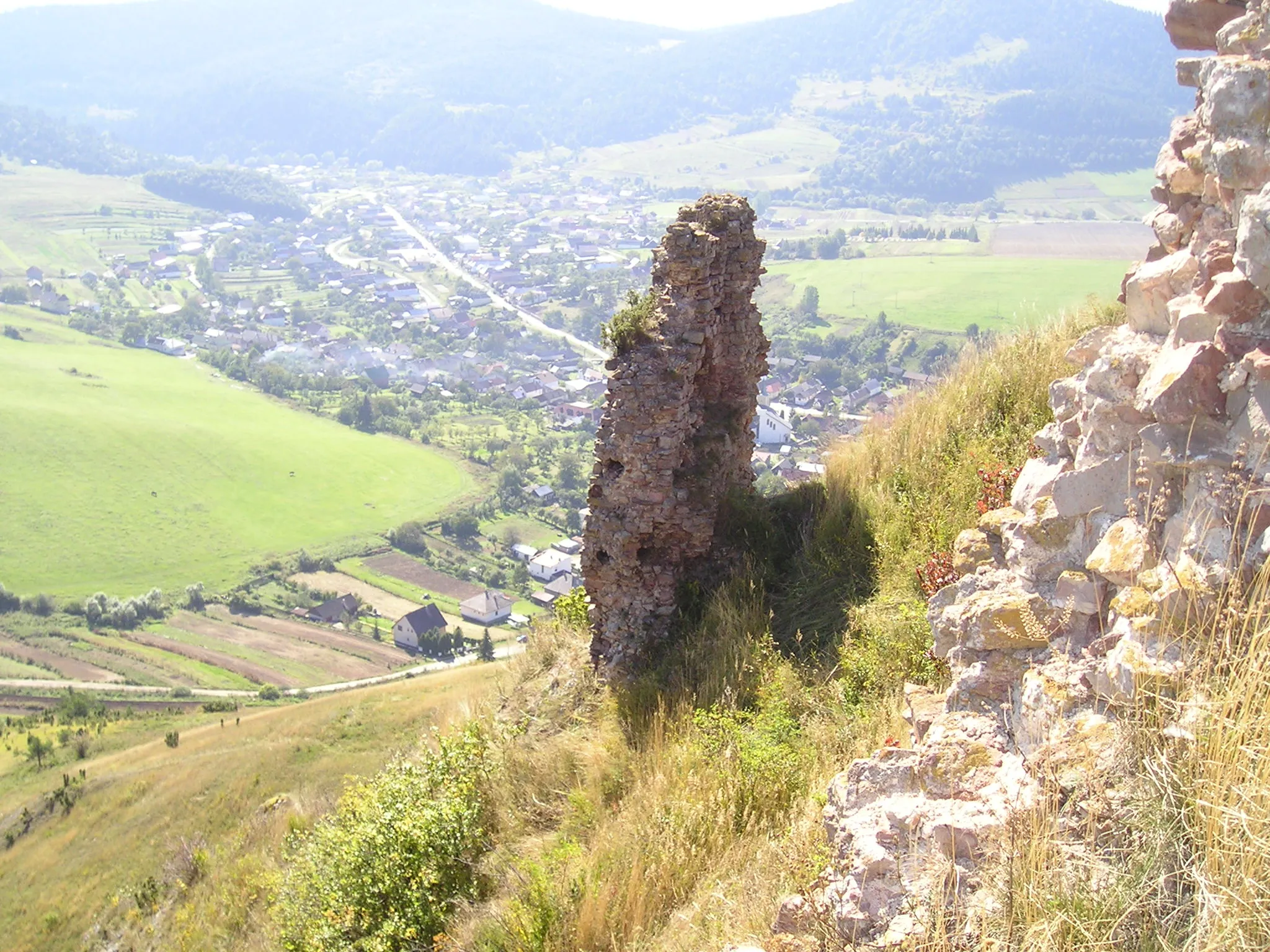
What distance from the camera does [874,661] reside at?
686cm

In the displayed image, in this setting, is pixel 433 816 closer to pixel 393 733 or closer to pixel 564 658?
pixel 564 658

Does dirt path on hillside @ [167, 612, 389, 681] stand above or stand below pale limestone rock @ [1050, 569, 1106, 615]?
below

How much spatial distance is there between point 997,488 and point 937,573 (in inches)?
35.2

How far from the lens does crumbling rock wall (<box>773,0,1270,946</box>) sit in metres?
3.83

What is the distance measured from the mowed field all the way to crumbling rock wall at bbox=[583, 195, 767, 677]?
230 ft

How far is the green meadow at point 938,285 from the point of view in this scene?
79500 mm

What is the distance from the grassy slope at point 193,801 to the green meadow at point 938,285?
5863cm

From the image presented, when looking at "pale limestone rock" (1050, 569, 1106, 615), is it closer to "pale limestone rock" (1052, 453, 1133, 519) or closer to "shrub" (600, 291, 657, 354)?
"pale limestone rock" (1052, 453, 1133, 519)

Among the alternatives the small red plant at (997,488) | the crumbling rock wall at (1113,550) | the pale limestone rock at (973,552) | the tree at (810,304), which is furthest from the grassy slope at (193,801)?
the tree at (810,304)

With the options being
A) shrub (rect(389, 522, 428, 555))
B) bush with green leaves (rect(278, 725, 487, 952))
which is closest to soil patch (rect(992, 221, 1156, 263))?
shrub (rect(389, 522, 428, 555))

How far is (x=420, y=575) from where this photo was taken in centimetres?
7556

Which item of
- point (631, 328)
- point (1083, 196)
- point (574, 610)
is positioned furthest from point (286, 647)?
point (1083, 196)

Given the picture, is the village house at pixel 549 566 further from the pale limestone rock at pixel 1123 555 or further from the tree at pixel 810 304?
the pale limestone rock at pixel 1123 555

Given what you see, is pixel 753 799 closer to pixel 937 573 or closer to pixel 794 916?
pixel 794 916
